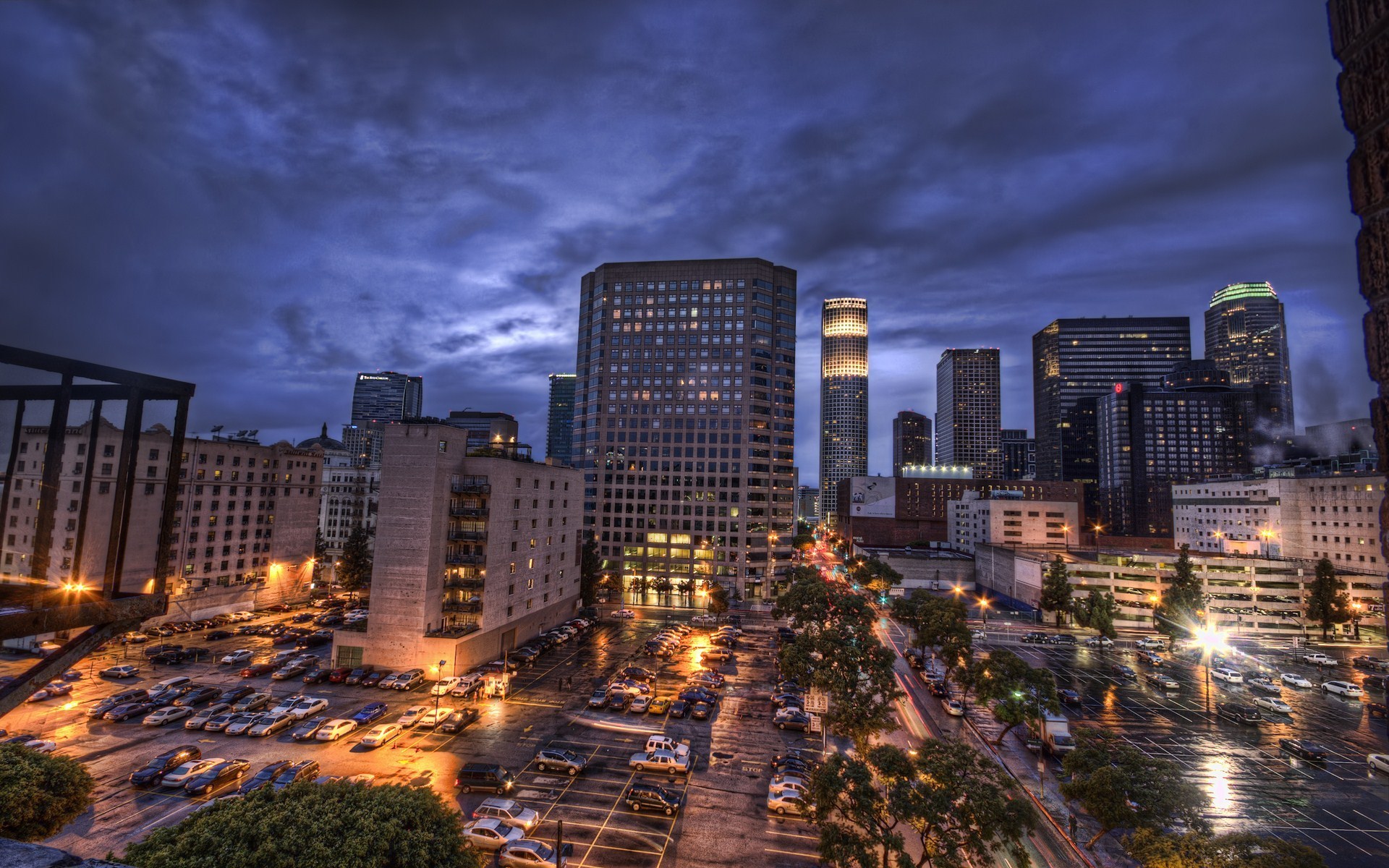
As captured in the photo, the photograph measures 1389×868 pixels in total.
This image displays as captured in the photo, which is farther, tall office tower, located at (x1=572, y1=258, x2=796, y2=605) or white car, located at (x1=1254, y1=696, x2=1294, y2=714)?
tall office tower, located at (x1=572, y1=258, x2=796, y2=605)

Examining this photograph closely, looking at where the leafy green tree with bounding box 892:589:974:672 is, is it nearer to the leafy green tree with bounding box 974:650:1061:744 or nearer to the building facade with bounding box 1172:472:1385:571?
the leafy green tree with bounding box 974:650:1061:744

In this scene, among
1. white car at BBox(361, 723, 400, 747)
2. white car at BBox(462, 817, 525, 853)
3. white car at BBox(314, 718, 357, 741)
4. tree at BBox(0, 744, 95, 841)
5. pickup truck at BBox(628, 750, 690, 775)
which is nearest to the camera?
tree at BBox(0, 744, 95, 841)

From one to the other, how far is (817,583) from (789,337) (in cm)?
7450

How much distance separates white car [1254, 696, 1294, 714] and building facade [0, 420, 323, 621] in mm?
110600

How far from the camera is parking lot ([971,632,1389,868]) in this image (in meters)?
34.2

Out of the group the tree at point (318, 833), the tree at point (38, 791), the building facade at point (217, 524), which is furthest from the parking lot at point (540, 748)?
the building facade at point (217, 524)

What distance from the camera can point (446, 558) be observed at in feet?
204

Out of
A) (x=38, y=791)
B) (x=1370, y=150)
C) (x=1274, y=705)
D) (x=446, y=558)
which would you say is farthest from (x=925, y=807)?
(x=1274, y=705)

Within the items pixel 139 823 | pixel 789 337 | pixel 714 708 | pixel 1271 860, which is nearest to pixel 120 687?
pixel 139 823

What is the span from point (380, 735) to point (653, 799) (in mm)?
21417

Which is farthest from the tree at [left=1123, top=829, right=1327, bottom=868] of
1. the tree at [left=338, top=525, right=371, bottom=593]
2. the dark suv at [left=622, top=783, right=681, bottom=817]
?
the tree at [left=338, top=525, right=371, bottom=593]

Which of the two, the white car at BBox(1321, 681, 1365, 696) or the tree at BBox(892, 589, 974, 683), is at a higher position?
the tree at BBox(892, 589, 974, 683)

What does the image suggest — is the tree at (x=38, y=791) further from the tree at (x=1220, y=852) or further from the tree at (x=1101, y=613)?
the tree at (x=1101, y=613)

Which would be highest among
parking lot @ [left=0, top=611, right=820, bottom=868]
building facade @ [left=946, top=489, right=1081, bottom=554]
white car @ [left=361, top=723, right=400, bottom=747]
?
building facade @ [left=946, top=489, right=1081, bottom=554]
